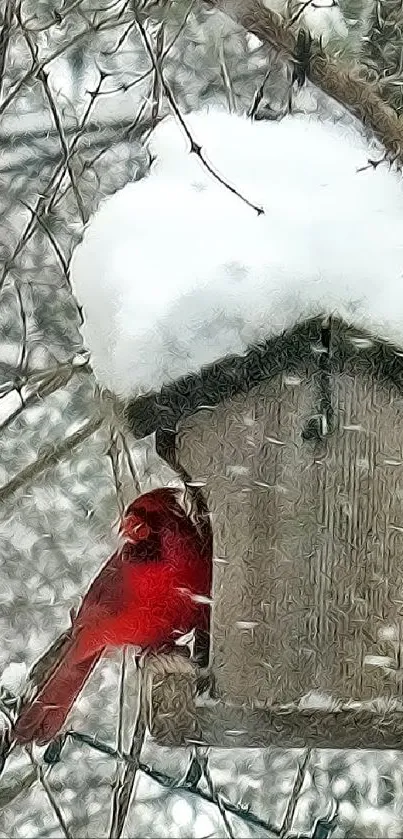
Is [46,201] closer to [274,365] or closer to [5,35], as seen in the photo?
[5,35]

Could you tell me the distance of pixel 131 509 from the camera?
0.66 m

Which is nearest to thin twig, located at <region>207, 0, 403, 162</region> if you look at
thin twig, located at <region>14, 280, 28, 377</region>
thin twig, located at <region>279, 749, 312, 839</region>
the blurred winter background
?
the blurred winter background

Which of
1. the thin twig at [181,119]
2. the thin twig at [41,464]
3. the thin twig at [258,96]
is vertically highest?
the thin twig at [181,119]

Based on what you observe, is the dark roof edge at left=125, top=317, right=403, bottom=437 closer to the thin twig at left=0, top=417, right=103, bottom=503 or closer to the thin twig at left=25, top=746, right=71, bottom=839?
the thin twig at left=0, top=417, right=103, bottom=503

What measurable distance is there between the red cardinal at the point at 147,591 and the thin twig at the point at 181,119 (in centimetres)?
18

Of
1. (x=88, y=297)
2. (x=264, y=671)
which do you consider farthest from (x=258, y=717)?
(x=88, y=297)

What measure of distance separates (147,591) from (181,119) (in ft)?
1.00

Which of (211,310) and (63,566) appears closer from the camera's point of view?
(211,310)

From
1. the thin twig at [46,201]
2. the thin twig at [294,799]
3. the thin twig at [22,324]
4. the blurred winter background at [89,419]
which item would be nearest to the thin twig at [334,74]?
the blurred winter background at [89,419]

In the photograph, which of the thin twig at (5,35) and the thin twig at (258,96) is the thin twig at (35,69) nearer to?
the thin twig at (5,35)

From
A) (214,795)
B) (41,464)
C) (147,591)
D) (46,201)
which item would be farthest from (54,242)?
(214,795)

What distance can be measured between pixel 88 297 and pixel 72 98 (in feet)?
0.60

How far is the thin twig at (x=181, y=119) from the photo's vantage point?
63 cm

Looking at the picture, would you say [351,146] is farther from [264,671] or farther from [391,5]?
[264,671]
